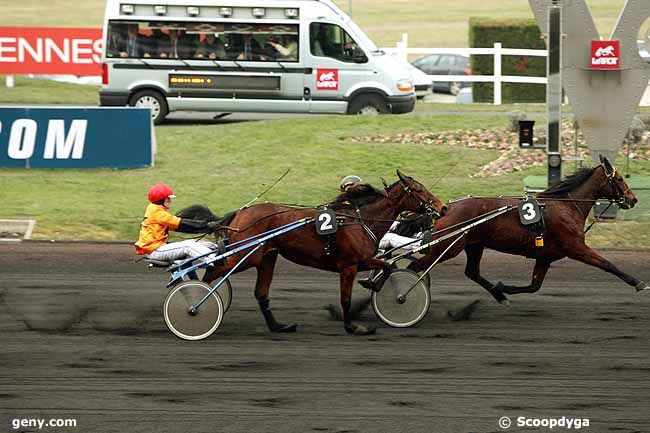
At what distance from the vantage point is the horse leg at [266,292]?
10.6 m

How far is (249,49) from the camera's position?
2305 centimetres

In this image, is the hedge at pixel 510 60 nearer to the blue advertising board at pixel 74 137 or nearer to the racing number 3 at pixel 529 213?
the blue advertising board at pixel 74 137

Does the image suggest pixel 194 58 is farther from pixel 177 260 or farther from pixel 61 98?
A: pixel 177 260

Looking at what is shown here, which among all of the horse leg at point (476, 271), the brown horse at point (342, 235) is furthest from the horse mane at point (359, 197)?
the horse leg at point (476, 271)

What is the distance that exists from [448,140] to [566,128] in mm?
2003

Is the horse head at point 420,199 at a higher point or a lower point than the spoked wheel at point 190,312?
higher

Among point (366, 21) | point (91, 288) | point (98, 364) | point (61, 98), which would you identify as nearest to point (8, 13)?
point (366, 21)

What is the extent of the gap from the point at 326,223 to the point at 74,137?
900 cm

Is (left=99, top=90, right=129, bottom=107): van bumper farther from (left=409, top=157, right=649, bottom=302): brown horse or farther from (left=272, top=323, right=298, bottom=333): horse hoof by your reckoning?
(left=272, top=323, right=298, bottom=333): horse hoof

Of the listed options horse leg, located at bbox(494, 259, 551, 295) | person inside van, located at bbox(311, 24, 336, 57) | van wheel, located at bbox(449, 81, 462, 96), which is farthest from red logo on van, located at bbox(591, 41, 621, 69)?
van wheel, located at bbox(449, 81, 462, 96)

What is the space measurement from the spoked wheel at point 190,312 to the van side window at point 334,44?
1339 cm

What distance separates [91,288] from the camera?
40.8ft

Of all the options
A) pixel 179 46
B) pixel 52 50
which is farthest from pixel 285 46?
pixel 52 50

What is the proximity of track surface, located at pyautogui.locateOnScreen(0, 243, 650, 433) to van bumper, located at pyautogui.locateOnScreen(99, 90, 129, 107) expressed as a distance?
34.2 feet
